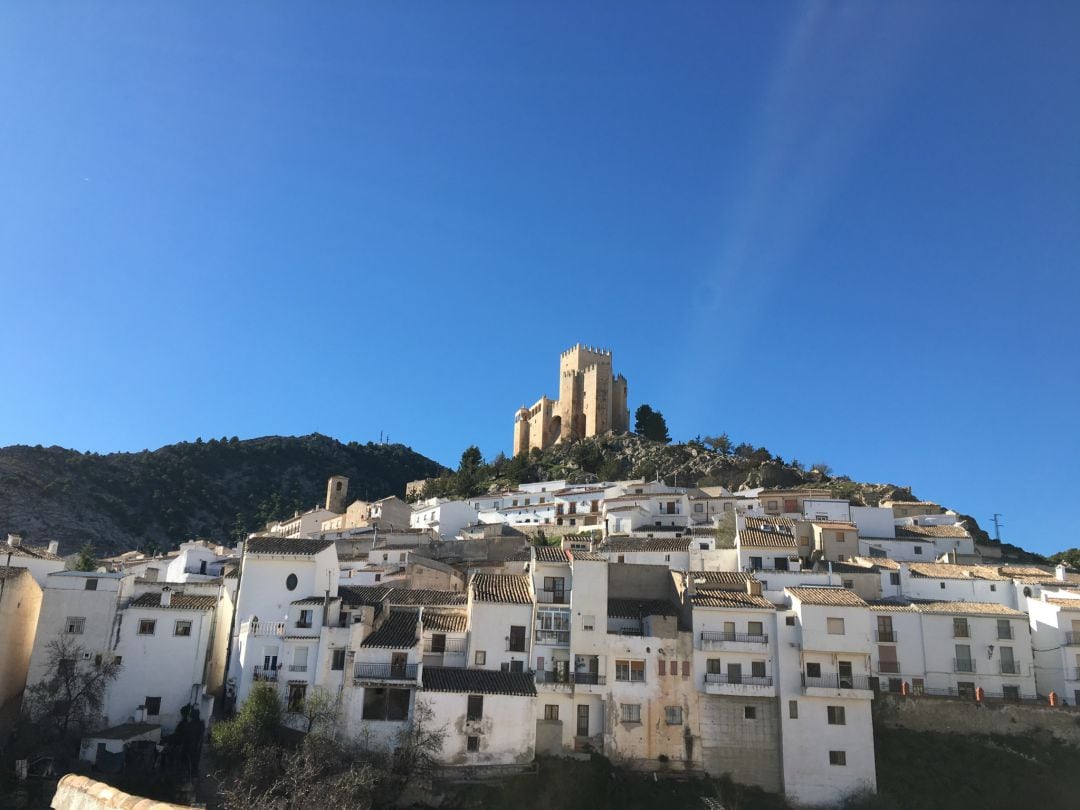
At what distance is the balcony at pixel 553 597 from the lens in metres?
37.0

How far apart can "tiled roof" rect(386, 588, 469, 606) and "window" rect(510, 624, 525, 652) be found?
3.02m

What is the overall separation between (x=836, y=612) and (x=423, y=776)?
17.3 meters

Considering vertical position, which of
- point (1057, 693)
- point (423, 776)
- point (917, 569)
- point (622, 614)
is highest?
point (917, 569)

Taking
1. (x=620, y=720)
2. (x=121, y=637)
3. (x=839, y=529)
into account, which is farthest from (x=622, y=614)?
(x=121, y=637)

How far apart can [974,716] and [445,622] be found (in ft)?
72.4

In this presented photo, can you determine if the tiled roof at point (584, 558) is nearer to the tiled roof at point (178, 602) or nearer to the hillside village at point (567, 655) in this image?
the hillside village at point (567, 655)

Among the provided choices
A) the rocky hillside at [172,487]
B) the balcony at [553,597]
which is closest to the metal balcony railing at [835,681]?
the balcony at [553,597]

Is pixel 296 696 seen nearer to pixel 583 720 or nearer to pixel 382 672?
pixel 382 672

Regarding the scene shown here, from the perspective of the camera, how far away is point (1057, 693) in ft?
123

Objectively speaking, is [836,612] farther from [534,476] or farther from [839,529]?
[534,476]

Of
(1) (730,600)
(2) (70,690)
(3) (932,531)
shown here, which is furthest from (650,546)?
(2) (70,690)

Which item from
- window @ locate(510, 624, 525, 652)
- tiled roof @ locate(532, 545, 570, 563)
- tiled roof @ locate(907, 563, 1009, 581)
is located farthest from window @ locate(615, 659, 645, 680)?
tiled roof @ locate(907, 563, 1009, 581)

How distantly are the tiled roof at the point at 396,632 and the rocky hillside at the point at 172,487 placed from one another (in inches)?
1625

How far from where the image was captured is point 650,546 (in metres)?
48.2
